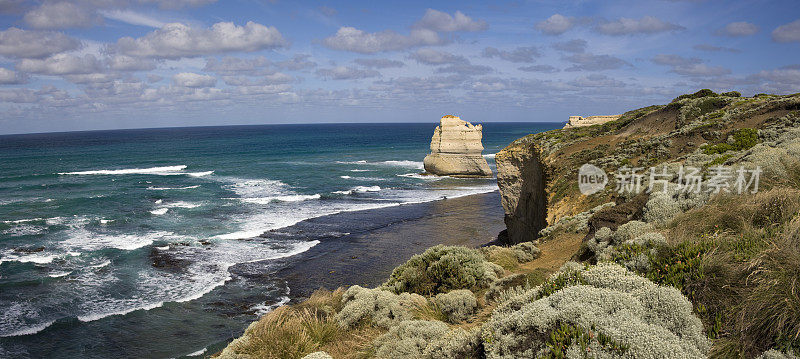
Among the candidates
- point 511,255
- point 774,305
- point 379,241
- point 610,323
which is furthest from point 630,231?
point 379,241

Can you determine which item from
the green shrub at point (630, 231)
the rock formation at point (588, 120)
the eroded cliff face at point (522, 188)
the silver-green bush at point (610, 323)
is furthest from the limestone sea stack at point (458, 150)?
the silver-green bush at point (610, 323)

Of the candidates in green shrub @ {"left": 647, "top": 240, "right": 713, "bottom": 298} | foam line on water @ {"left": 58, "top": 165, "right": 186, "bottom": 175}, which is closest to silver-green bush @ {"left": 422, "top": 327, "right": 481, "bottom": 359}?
green shrub @ {"left": 647, "top": 240, "right": 713, "bottom": 298}

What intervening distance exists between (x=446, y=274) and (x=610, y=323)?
5.12 meters

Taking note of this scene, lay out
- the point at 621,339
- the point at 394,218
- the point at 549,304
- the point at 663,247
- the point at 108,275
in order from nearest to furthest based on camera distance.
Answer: the point at 621,339
the point at 549,304
the point at 663,247
the point at 108,275
the point at 394,218

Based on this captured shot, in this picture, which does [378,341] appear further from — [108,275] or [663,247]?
[108,275]

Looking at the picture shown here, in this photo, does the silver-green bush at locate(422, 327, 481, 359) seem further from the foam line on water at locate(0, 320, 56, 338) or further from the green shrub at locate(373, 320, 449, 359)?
the foam line on water at locate(0, 320, 56, 338)

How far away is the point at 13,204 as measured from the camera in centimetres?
3550

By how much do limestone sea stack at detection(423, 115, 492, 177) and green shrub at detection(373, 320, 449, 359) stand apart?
168 feet

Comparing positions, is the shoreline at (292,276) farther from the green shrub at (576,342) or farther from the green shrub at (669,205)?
the green shrub at (576,342)

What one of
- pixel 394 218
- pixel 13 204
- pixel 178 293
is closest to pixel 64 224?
pixel 13 204

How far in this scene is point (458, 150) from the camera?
57.4m

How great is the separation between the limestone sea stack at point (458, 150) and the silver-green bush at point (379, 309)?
49798 millimetres

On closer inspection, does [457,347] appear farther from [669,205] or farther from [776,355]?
[669,205]

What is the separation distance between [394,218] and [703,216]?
86.9 ft
